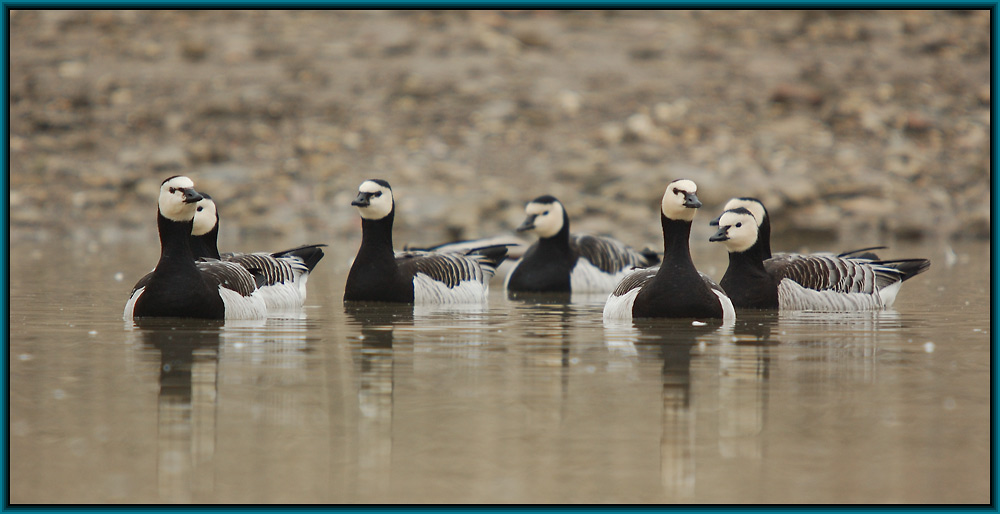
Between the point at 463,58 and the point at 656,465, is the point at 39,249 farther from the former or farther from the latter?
the point at 656,465

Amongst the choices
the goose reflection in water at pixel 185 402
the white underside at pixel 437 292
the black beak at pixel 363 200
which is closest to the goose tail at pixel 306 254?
the black beak at pixel 363 200

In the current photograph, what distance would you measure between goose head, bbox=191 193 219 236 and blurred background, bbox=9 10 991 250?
9.94 metres

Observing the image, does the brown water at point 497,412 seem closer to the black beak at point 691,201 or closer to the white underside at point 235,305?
the white underside at point 235,305

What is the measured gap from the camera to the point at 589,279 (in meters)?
17.1

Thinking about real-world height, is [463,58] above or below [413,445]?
above

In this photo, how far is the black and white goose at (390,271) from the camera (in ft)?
46.6

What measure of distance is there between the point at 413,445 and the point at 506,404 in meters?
1.11

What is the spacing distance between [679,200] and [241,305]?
13.5 ft

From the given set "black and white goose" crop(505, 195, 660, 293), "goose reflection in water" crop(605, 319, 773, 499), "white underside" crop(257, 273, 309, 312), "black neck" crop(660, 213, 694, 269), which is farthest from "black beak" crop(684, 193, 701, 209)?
"black and white goose" crop(505, 195, 660, 293)

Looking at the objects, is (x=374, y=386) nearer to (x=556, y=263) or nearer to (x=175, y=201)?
(x=175, y=201)

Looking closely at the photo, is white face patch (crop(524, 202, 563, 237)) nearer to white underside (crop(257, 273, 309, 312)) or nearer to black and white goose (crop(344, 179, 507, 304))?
black and white goose (crop(344, 179, 507, 304))

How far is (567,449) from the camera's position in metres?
6.52

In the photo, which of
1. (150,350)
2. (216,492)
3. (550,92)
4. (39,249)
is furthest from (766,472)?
(550,92)

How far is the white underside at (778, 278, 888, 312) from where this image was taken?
13.5 m
